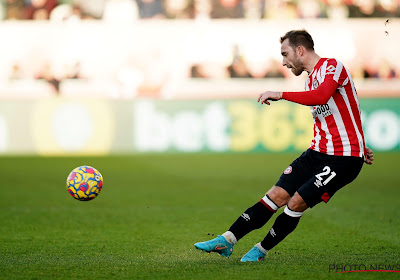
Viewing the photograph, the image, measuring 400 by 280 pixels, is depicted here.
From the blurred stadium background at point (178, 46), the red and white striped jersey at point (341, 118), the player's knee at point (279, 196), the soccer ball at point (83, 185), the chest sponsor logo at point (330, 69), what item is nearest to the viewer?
the chest sponsor logo at point (330, 69)

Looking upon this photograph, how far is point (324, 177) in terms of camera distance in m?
5.36

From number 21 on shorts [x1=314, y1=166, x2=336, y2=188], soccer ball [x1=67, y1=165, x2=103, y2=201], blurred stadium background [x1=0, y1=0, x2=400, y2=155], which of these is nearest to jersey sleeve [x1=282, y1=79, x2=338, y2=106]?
number 21 on shorts [x1=314, y1=166, x2=336, y2=188]

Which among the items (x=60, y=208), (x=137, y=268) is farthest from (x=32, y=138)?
(x=137, y=268)

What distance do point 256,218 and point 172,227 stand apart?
2280mm

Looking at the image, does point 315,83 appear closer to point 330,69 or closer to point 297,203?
point 330,69

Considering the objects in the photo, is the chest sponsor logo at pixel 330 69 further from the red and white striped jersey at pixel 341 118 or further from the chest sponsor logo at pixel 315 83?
the chest sponsor logo at pixel 315 83

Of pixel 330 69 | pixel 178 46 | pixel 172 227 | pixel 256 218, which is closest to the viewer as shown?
pixel 330 69

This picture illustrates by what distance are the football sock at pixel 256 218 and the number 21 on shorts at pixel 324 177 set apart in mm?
426

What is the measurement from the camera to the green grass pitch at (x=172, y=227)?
5.34 m

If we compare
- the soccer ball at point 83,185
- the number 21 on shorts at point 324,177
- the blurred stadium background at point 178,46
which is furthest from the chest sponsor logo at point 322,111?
the blurred stadium background at point 178,46

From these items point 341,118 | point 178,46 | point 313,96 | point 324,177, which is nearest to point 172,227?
point 324,177

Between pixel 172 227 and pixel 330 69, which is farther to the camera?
pixel 172 227

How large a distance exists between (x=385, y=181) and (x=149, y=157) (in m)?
7.21

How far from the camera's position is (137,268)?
534 cm
